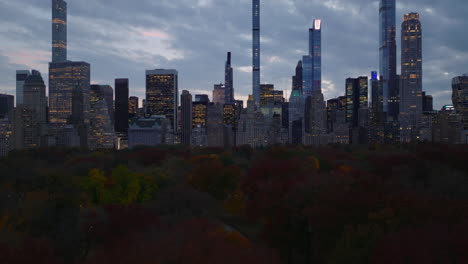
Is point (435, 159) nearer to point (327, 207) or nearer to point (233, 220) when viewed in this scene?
point (233, 220)

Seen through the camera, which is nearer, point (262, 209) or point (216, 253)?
point (216, 253)

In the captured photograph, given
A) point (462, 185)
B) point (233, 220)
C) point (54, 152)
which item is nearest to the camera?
point (462, 185)

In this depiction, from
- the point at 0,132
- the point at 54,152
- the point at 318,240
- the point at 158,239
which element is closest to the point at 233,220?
the point at 318,240

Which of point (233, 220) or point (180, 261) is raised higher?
point (180, 261)

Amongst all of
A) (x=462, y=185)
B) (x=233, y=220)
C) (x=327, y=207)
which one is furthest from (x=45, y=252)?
(x=462, y=185)

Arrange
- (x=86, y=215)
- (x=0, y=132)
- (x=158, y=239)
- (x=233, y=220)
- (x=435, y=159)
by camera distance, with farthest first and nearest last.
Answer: (x=0, y=132), (x=435, y=159), (x=233, y=220), (x=86, y=215), (x=158, y=239)

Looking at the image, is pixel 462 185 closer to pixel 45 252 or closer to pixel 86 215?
pixel 86 215
